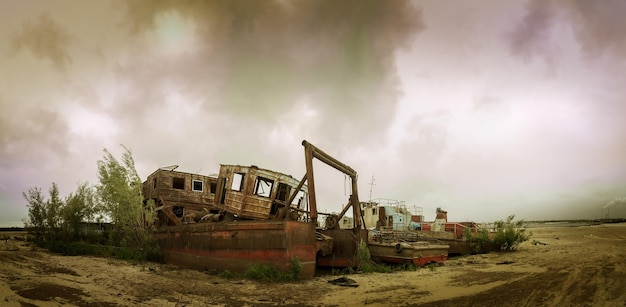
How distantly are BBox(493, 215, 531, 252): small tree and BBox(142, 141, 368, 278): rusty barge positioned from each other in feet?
35.8

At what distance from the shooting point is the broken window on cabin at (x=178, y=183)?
2092 cm

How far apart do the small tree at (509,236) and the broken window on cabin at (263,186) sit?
14520 mm

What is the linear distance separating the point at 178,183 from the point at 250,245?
36.8 feet

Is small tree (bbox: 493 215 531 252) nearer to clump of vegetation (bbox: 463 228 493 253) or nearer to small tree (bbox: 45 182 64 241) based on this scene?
clump of vegetation (bbox: 463 228 493 253)

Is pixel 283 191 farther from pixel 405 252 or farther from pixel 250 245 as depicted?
pixel 405 252

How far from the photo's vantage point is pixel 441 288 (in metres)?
9.05

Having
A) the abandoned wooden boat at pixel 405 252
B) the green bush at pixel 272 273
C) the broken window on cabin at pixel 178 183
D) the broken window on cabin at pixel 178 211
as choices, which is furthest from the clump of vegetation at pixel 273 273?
the broken window on cabin at pixel 178 183

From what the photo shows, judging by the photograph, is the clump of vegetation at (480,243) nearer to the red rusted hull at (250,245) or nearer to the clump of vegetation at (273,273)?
the red rusted hull at (250,245)

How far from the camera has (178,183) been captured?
21.1 metres

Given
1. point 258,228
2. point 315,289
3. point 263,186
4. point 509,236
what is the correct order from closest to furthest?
1. point 315,289
2. point 258,228
3. point 263,186
4. point 509,236

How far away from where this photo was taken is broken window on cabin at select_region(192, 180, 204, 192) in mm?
21422

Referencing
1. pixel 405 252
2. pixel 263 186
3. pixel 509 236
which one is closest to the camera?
pixel 405 252

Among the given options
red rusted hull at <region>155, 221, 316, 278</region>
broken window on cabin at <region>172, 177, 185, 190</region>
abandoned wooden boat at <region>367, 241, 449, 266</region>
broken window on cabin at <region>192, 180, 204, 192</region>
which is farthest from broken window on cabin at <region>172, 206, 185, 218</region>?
abandoned wooden boat at <region>367, 241, 449, 266</region>

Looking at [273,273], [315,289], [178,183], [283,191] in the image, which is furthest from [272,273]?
[178,183]
